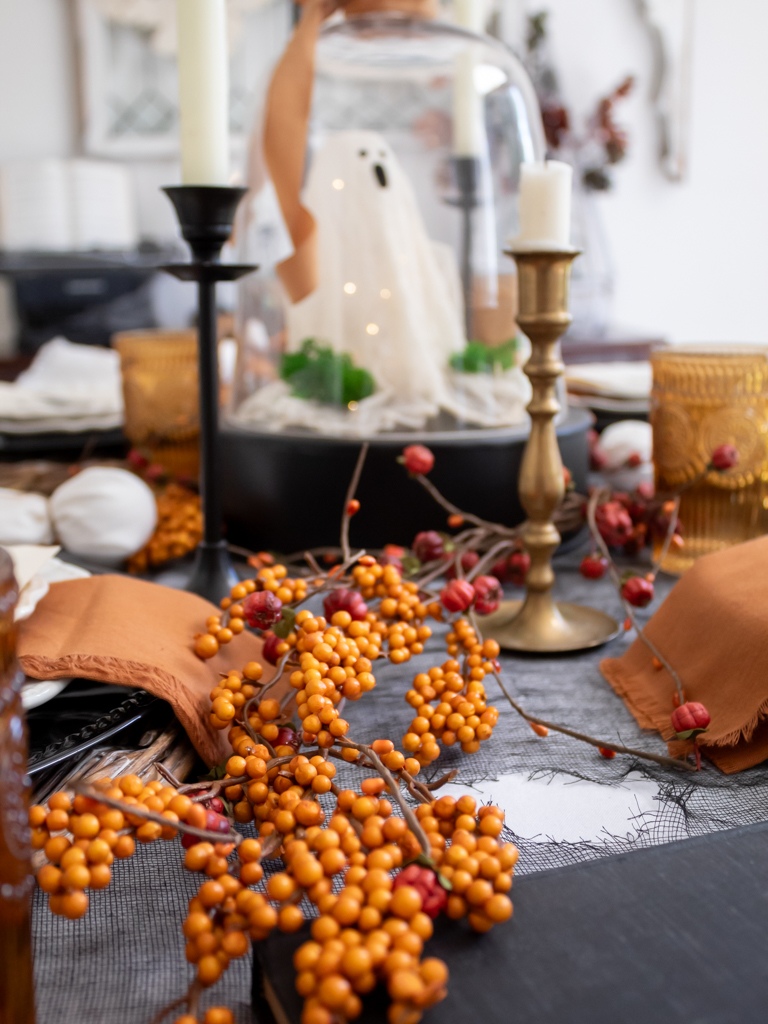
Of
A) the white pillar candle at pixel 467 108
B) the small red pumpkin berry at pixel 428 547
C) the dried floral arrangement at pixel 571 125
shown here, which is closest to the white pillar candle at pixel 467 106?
the white pillar candle at pixel 467 108

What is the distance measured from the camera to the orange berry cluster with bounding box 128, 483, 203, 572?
732mm

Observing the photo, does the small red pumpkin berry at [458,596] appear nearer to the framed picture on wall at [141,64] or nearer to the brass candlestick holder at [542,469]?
the brass candlestick holder at [542,469]

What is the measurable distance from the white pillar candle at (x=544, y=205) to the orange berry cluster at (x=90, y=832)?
385 millimetres

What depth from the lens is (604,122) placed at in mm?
2438

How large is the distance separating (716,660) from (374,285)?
0.44 m

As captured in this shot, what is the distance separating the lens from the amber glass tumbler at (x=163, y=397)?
83 cm

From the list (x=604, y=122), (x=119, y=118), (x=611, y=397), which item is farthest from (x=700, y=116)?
(x=611, y=397)

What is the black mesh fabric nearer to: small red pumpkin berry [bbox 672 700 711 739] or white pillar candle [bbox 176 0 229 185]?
small red pumpkin berry [bbox 672 700 711 739]

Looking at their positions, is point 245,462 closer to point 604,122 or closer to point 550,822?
point 550,822

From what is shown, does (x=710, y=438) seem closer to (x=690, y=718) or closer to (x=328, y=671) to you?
(x=690, y=718)

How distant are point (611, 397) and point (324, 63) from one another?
46 centimetres

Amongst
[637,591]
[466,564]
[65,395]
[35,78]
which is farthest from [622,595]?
[35,78]

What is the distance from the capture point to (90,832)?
296 millimetres

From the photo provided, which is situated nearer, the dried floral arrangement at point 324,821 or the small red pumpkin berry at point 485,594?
the dried floral arrangement at point 324,821
